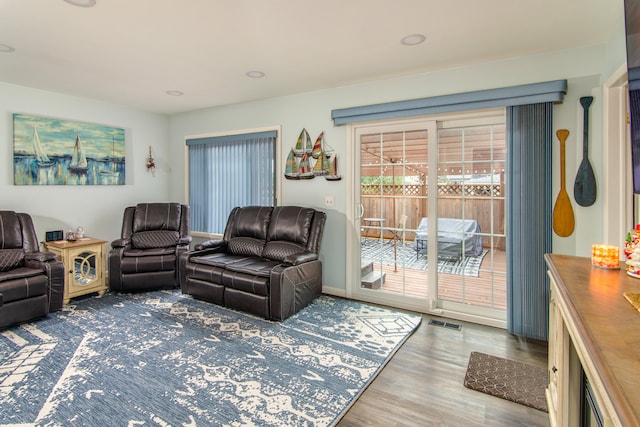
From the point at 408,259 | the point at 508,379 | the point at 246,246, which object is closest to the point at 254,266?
the point at 246,246

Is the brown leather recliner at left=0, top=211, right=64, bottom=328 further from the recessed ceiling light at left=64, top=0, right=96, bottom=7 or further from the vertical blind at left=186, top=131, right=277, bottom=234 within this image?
the recessed ceiling light at left=64, top=0, right=96, bottom=7

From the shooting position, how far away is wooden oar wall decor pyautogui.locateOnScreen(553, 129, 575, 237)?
2.86 m

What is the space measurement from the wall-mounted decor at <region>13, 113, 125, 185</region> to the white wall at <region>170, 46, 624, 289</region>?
92 centimetres

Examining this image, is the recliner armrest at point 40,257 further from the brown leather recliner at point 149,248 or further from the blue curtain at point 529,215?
the blue curtain at point 529,215

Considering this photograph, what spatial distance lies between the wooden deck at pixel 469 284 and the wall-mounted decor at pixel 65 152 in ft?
13.3

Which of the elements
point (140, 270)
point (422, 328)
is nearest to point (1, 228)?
point (140, 270)

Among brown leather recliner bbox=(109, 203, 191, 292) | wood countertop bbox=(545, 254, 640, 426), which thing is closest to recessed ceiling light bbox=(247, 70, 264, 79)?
brown leather recliner bbox=(109, 203, 191, 292)

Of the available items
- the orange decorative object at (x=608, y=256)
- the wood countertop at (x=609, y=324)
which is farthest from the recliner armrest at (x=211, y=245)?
the orange decorative object at (x=608, y=256)

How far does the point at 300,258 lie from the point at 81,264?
2596mm

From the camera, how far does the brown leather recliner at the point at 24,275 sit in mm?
3039

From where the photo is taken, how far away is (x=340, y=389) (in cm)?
221

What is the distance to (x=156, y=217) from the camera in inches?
183

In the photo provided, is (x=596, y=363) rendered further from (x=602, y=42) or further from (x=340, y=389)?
(x=602, y=42)

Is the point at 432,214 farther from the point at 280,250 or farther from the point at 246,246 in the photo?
the point at 246,246
